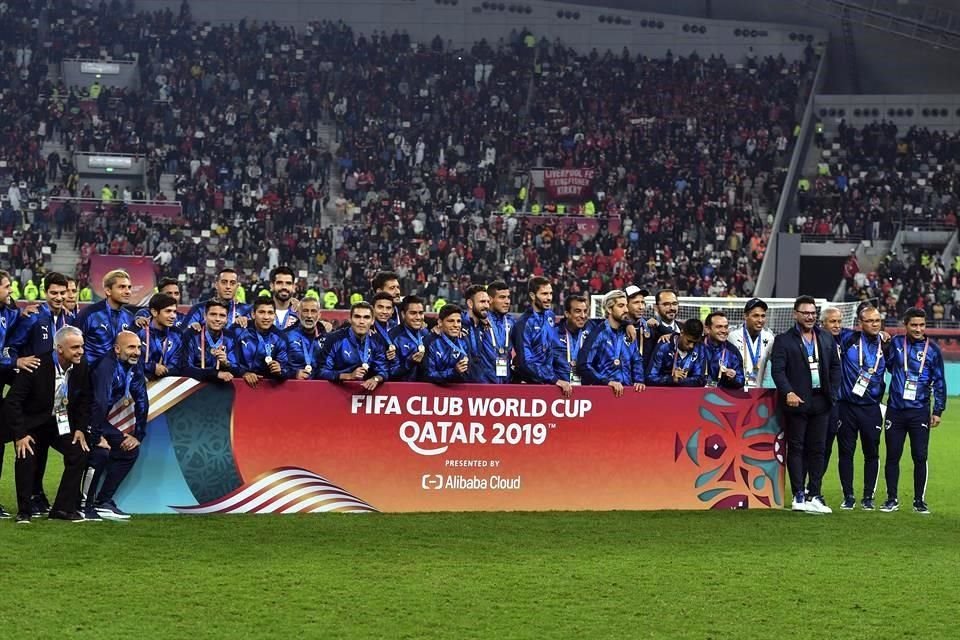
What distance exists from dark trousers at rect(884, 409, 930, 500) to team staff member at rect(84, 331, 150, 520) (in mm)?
7221

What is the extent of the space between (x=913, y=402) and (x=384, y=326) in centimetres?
530

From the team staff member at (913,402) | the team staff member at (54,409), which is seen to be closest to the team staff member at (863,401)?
the team staff member at (913,402)

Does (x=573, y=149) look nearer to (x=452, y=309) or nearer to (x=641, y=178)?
(x=641, y=178)

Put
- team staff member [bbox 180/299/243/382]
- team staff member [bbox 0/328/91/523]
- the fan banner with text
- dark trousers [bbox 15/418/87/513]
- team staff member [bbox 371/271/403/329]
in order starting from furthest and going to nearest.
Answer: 1. team staff member [bbox 371/271/403/329]
2. team staff member [bbox 180/299/243/382]
3. the fan banner with text
4. dark trousers [bbox 15/418/87/513]
5. team staff member [bbox 0/328/91/523]

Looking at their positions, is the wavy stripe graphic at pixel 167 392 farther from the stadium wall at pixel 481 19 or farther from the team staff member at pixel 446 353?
the stadium wall at pixel 481 19

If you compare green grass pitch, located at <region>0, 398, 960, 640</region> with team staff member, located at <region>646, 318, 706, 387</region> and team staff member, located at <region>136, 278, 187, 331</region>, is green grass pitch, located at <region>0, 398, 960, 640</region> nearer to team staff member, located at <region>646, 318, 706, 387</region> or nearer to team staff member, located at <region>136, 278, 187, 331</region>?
team staff member, located at <region>646, 318, 706, 387</region>

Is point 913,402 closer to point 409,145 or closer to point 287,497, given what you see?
point 287,497

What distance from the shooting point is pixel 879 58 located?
50.8 m

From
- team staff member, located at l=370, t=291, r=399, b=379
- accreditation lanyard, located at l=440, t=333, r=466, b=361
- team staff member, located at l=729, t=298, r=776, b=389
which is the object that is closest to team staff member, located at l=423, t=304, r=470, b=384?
accreditation lanyard, located at l=440, t=333, r=466, b=361

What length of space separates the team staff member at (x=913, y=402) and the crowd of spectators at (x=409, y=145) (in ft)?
81.4

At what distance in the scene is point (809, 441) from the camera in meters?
12.6

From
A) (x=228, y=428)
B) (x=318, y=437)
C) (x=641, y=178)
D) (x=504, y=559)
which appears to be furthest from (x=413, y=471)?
(x=641, y=178)

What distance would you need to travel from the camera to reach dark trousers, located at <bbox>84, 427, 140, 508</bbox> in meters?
11.0

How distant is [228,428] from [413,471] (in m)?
1.73
